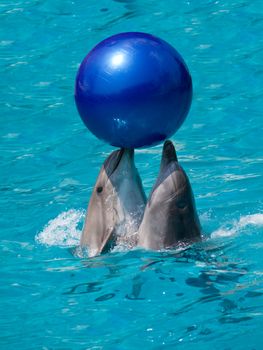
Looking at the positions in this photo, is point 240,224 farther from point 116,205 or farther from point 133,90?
point 133,90

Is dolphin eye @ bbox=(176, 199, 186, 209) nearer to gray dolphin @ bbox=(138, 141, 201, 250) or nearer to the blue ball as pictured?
gray dolphin @ bbox=(138, 141, 201, 250)

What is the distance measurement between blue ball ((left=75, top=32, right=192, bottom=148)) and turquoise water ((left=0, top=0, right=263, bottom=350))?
0.91 m

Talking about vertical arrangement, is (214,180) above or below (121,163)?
below

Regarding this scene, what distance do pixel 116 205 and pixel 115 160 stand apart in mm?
322

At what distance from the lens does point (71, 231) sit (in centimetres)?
806

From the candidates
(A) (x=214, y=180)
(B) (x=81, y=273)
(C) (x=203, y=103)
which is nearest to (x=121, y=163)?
(B) (x=81, y=273)

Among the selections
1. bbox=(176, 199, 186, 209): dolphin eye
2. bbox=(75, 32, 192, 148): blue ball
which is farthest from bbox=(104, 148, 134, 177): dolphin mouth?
bbox=(176, 199, 186, 209): dolphin eye

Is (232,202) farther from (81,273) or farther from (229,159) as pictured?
(81,273)

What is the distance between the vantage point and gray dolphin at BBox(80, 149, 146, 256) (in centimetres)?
727

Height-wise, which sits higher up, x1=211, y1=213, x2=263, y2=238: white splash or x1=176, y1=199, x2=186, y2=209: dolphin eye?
x1=176, y1=199, x2=186, y2=209: dolphin eye

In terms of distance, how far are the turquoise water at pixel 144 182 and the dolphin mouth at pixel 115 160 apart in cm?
60

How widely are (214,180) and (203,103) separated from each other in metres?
1.82

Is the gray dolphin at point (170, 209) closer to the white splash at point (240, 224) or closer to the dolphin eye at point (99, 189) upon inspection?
the dolphin eye at point (99, 189)

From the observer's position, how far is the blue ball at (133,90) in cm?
675
